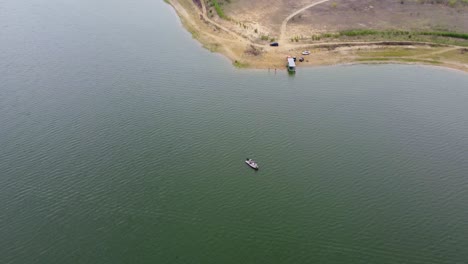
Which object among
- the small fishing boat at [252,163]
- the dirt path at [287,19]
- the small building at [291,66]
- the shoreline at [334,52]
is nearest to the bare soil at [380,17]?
the dirt path at [287,19]

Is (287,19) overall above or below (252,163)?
above

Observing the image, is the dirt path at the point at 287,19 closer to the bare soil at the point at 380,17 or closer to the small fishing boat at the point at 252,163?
the bare soil at the point at 380,17

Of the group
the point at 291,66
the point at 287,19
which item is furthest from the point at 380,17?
the point at 291,66

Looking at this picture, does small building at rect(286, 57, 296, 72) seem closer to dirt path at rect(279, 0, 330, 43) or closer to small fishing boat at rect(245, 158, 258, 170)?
dirt path at rect(279, 0, 330, 43)

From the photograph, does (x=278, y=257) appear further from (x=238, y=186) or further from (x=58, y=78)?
(x=58, y=78)

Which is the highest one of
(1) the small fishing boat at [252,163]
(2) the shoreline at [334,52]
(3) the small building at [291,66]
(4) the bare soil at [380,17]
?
(4) the bare soil at [380,17]

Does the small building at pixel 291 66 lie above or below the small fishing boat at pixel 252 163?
above

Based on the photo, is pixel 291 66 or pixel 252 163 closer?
pixel 252 163

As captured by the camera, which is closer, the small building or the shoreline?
the small building

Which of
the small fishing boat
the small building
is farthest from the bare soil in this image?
the small fishing boat

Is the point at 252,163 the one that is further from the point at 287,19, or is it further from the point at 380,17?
the point at 380,17
